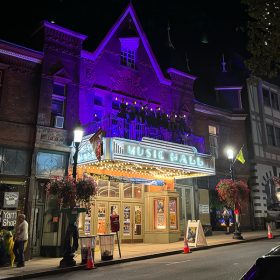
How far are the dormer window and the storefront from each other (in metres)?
6.30

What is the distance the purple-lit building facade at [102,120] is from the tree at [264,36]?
6915 millimetres

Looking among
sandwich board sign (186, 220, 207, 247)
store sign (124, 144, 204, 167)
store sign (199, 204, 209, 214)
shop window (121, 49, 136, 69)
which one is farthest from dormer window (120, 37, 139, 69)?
store sign (199, 204, 209, 214)

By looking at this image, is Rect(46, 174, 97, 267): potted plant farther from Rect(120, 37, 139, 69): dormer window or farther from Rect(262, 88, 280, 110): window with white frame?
Rect(262, 88, 280, 110): window with white frame

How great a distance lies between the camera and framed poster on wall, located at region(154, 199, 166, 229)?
20.0 m

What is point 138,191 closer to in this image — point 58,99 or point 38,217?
point 38,217

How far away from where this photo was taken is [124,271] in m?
10.8

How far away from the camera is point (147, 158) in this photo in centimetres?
1677

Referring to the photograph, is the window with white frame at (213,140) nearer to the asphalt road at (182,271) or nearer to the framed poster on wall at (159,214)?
the framed poster on wall at (159,214)

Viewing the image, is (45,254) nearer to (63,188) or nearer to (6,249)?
(6,249)

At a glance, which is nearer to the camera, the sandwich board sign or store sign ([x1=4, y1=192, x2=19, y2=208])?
store sign ([x1=4, y1=192, x2=19, y2=208])

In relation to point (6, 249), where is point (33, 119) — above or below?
above

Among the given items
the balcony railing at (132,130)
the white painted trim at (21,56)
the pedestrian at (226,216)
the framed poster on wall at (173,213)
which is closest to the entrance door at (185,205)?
the framed poster on wall at (173,213)

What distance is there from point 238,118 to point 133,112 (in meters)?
13.3

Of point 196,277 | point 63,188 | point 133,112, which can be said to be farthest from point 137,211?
point 196,277
